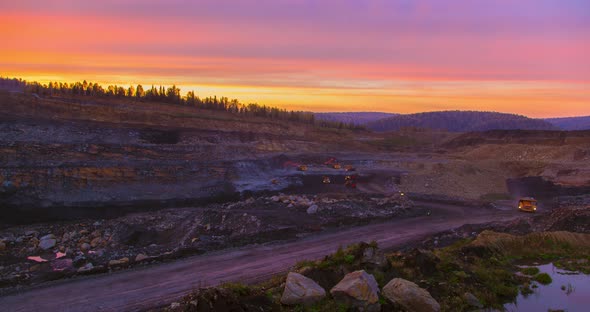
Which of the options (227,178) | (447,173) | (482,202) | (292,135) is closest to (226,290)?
(482,202)

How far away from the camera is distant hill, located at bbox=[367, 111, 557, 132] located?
173125 millimetres

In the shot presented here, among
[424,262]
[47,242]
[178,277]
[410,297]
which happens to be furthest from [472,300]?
[47,242]

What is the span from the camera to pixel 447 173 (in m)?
49.6

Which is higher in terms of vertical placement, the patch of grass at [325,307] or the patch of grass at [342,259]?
the patch of grass at [342,259]

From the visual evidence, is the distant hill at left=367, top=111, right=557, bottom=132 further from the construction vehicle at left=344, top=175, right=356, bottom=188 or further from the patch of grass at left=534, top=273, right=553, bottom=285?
the patch of grass at left=534, top=273, right=553, bottom=285

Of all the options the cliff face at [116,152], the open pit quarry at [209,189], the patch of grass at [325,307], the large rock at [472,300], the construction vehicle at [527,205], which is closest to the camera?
the patch of grass at [325,307]

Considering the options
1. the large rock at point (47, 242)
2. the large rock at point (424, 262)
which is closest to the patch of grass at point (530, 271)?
the large rock at point (424, 262)

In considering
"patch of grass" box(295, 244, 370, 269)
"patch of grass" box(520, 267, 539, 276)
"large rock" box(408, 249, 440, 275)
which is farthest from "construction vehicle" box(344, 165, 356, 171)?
"patch of grass" box(295, 244, 370, 269)

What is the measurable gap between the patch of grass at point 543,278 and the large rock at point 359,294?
778 cm

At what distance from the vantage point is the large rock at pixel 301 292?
40.7 ft

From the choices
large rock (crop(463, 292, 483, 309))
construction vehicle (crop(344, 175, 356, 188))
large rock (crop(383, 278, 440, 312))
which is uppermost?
large rock (crop(383, 278, 440, 312))

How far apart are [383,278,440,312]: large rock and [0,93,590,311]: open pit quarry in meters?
6.08

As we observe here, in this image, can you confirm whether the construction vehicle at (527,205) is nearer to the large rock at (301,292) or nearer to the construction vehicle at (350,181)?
the construction vehicle at (350,181)

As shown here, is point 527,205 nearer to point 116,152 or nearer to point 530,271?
point 530,271
